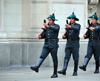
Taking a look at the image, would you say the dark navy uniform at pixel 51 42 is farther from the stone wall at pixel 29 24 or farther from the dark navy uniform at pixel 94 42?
the stone wall at pixel 29 24

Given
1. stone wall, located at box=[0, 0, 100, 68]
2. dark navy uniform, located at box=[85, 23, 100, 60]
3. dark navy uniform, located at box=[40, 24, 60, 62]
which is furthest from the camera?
stone wall, located at box=[0, 0, 100, 68]

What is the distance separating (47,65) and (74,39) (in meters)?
2.88

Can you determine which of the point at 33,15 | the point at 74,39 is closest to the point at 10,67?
the point at 33,15

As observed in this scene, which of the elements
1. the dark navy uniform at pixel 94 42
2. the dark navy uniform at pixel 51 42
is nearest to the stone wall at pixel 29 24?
the dark navy uniform at pixel 94 42

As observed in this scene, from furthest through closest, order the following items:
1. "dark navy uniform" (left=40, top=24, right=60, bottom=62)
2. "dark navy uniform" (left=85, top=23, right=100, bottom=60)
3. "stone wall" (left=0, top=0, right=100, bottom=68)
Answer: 1. "stone wall" (left=0, top=0, right=100, bottom=68)
2. "dark navy uniform" (left=85, top=23, right=100, bottom=60)
3. "dark navy uniform" (left=40, top=24, right=60, bottom=62)

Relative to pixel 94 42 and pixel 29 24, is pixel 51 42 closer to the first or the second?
pixel 94 42

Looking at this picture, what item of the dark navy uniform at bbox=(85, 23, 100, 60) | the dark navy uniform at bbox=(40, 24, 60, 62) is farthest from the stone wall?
the dark navy uniform at bbox=(40, 24, 60, 62)

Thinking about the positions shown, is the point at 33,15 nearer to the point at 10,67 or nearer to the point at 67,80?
the point at 10,67

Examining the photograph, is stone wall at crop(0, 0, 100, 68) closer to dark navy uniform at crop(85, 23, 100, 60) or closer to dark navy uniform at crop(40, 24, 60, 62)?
dark navy uniform at crop(85, 23, 100, 60)

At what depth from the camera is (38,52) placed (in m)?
11.4

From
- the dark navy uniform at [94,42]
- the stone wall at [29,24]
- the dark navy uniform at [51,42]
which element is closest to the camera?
the dark navy uniform at [51,42]

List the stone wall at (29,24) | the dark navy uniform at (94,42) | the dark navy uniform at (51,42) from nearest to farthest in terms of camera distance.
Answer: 1. the dark navy uniform at (51,42)
2. the dark navy uniform at (94,42)
3. the stone wall at (29,24)

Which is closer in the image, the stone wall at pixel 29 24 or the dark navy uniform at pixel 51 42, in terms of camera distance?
the dark navy uniform at pixel 51 42

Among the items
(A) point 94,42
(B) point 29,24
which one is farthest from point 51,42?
(B) point 29,24
